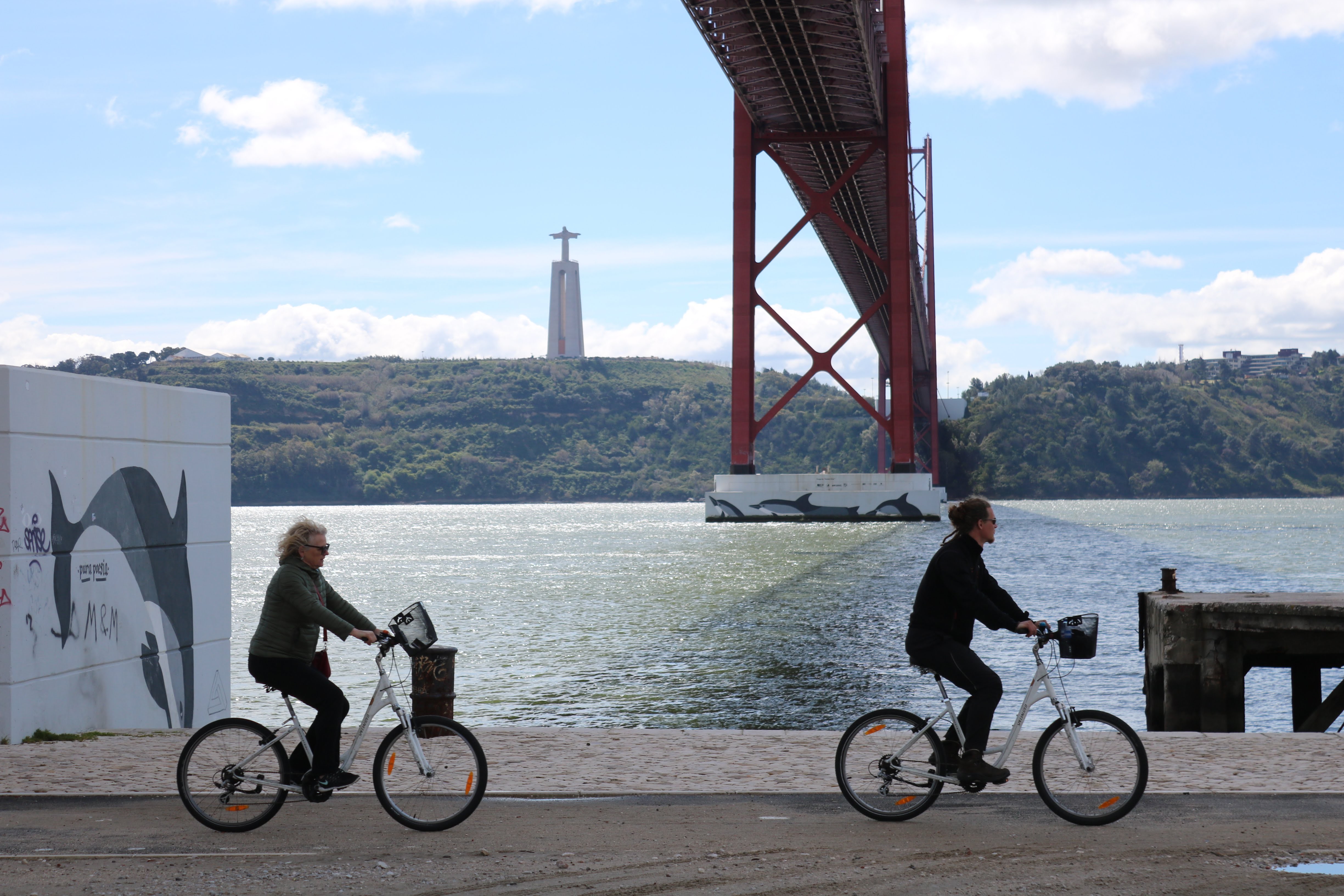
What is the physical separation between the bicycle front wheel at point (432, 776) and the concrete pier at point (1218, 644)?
18.8ft

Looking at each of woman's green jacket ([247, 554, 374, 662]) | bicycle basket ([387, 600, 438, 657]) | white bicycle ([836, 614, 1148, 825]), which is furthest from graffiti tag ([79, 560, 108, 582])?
white bicycle ([836, 614, 1148, 825])

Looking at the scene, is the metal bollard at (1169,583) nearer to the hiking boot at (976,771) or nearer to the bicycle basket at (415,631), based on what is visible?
the hiking boot at (976,771)

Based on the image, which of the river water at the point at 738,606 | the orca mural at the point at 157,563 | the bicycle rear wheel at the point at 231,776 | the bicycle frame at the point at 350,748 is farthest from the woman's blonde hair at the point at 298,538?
the river water at the point at 738,606

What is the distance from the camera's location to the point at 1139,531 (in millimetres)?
64000

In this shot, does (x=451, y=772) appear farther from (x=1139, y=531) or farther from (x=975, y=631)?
(x=1139, y=531)

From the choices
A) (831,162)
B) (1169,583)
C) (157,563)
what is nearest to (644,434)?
(831,162)

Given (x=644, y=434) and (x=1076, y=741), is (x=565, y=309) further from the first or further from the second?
(x=1076, y=741)

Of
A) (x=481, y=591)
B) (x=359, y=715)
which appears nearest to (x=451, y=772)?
(x=359, y=715)

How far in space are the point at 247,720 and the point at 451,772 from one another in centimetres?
84

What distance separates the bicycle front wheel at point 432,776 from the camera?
566cm

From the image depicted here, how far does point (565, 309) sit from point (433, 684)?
166891mm

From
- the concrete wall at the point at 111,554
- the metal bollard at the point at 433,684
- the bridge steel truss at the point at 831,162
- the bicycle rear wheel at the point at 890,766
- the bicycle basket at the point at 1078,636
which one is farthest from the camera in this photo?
the bridge steel truss at the point at 831,162

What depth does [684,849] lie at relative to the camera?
210 inches

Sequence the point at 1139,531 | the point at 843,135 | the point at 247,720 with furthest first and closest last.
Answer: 1. the point at 1139,531
2. the point at 843,135
3. the point at 247,720
